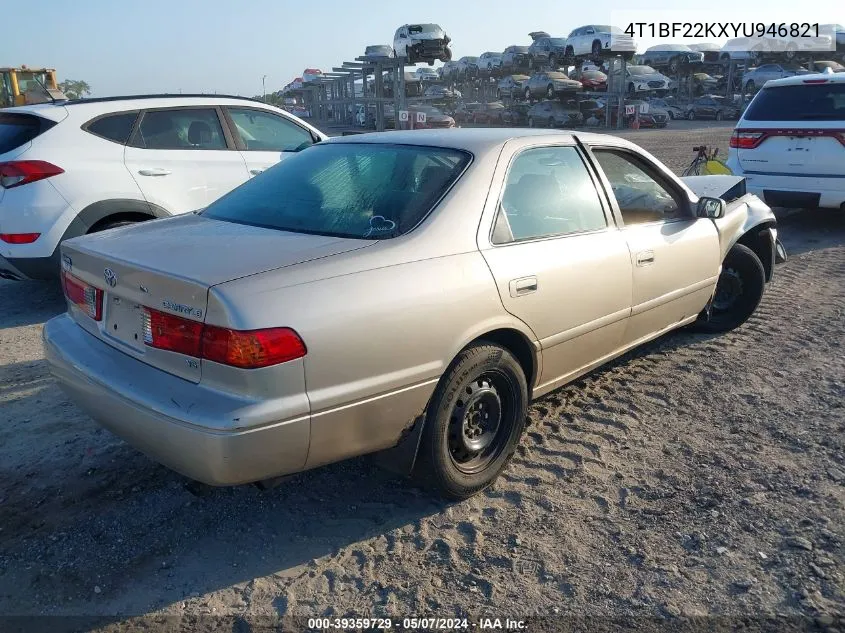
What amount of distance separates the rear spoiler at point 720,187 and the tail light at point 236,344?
3861 mm

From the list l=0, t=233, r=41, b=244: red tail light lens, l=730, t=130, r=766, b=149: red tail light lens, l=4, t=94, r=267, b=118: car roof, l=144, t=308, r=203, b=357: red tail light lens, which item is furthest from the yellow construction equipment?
l=144, t=308, r=203, b=357: red tail light lens

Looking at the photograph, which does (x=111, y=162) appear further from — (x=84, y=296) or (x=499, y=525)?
(x=499, y=525)

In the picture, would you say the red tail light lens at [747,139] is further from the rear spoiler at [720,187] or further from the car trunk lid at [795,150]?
the rear spoiler at [720,187]

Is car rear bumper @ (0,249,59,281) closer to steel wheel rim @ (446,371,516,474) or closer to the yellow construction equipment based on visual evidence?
steel wheel rim @ (446,371,516,474)

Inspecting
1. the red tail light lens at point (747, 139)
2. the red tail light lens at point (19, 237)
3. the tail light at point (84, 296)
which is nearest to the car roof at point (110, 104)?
the red tail light lens at point (19, 237)

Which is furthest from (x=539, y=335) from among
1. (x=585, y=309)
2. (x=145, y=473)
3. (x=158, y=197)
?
(x=158, y=197)

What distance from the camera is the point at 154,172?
6066 millimetres

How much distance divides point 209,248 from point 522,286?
1353 mm

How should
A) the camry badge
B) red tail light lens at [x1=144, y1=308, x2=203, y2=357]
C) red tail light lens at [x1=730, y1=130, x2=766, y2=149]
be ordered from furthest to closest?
red tail light lens at [x1=730, y1=130, x2=766, y2=149], the camry badge, red tail light lens at [x1=144, y1=308, x2=203, y2=357]

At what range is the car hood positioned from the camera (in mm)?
2551

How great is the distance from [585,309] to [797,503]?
1279 mm

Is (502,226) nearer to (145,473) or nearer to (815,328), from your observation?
(145,473)

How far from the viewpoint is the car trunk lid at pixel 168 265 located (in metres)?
2.49

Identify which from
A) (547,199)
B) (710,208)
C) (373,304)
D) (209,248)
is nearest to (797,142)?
(710,208)
